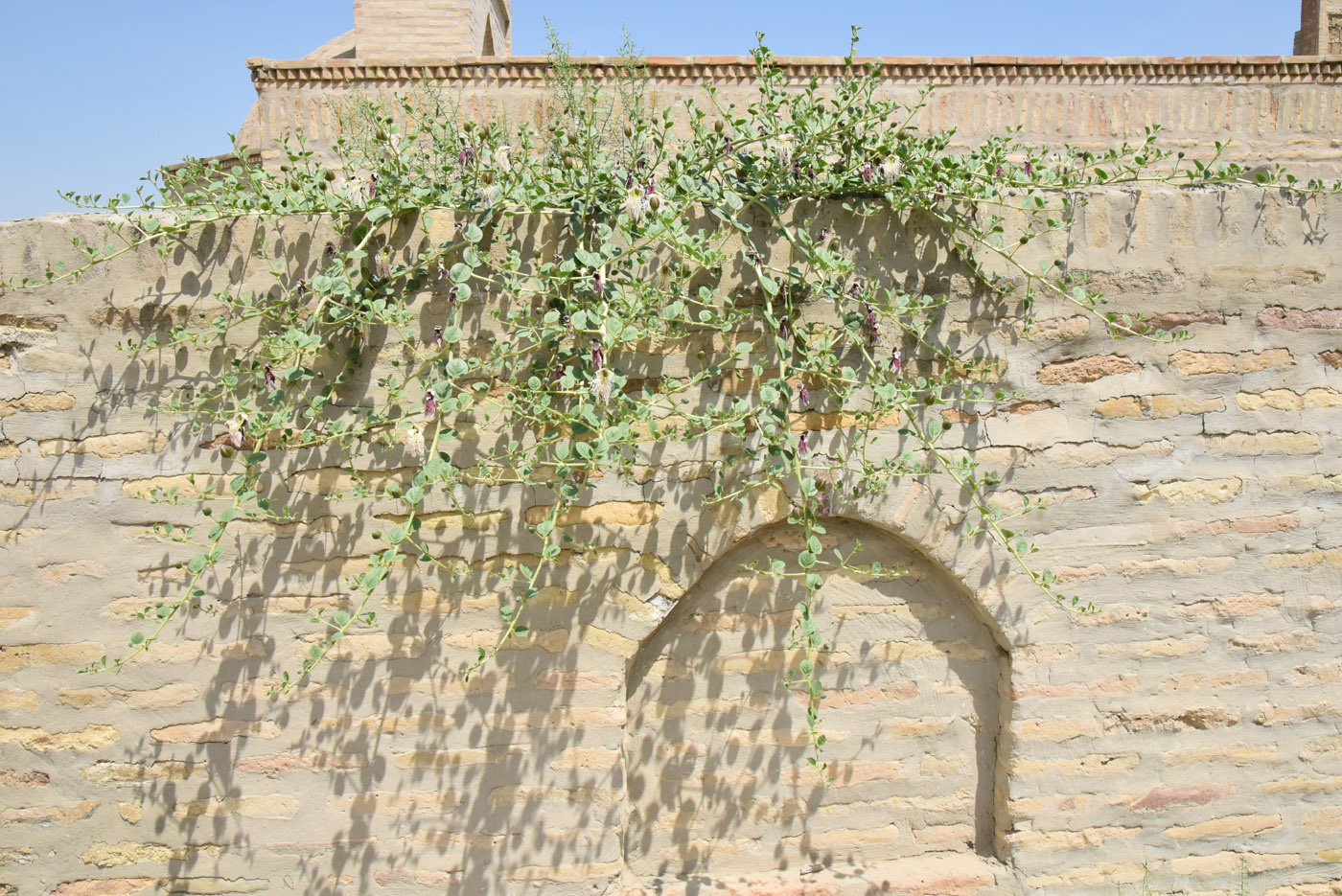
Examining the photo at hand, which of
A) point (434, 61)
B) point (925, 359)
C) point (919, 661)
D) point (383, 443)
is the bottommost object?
point (919, 661)

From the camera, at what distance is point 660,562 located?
2.74 metres

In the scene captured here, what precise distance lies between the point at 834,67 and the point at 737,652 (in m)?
5.39

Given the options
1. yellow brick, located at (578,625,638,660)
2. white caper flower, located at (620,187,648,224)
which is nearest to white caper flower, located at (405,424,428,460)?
yellow brick, located at (578,625,638,660)

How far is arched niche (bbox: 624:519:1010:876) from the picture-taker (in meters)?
2.92

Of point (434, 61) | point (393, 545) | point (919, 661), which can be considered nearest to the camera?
point (393, 545)

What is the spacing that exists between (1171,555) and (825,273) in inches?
58.1

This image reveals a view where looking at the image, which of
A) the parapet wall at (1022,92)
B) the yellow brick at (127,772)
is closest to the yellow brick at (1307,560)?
the yellow brick at (127,772)

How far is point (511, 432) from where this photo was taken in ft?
8.83

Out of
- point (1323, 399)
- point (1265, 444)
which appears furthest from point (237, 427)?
point (1323, 399)

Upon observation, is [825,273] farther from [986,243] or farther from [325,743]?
[325,743]

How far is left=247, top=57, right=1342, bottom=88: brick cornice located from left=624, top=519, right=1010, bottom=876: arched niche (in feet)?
16.7

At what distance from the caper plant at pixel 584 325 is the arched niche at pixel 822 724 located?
0.23m

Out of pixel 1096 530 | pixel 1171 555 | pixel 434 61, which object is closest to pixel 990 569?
pixel 1096 530

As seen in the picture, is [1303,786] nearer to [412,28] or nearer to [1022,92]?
[1022,92]
